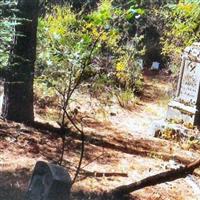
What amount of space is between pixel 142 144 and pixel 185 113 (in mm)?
2054

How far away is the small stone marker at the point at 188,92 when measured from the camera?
910 cm

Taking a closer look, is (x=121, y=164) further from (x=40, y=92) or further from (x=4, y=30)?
(x=40, y=92)

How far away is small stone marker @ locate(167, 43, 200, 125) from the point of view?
910 centimetres

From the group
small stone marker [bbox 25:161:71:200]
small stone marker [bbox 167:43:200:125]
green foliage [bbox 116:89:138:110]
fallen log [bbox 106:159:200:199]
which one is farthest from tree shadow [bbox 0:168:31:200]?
green foliage [bbox 116:89:138:110]

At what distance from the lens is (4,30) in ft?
18.7

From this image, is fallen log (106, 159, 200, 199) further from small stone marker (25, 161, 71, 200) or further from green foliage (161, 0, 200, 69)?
green foliage (161, 0, 200, 69)

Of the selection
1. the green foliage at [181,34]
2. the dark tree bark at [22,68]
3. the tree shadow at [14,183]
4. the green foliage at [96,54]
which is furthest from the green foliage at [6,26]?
the green foliage at [181,34]

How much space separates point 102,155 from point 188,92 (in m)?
3.64

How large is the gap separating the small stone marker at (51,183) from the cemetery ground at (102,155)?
838 millimetres

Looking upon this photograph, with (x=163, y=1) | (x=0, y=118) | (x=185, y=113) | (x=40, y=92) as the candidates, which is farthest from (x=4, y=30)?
(x=163, y=1)

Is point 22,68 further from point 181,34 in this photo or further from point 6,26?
point 181,34

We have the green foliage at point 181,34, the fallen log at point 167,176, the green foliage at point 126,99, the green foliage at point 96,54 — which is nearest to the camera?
the fallen log at point 167,176

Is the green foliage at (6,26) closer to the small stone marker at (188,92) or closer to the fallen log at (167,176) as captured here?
the fallen log at (167,176)

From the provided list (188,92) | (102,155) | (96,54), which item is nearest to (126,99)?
(188,92)
